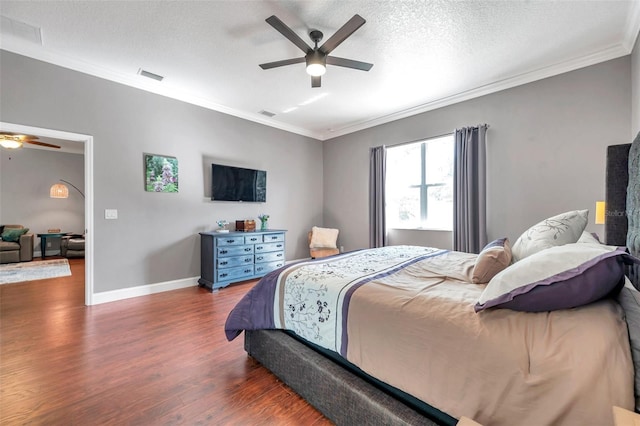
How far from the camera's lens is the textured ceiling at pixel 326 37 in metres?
2.34

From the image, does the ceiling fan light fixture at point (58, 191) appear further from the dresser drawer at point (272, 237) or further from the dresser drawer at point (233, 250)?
the dresser drawer at point (272, 237)

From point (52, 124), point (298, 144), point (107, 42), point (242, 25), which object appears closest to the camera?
point (242, 25)

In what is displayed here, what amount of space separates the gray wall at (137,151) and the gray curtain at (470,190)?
130 inches

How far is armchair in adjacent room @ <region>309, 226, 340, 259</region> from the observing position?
521 cm

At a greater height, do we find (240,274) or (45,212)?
(45,212)

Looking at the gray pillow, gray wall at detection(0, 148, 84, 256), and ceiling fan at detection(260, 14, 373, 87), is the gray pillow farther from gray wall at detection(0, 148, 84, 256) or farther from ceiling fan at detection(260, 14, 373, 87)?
gray wall at detection(0, 148, 84, 256)

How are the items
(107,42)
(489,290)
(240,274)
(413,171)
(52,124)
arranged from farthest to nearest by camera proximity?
(413,171) → (240,274) → (52,124) → (107,42) → (489,290)

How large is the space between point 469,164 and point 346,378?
11.4 feet

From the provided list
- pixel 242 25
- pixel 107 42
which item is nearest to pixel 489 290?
pixel 242 25

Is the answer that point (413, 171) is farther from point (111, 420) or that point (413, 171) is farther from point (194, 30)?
point (111, 420)

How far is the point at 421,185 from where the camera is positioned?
4586mm

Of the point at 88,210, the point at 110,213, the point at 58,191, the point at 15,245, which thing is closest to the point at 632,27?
the point at 110,213

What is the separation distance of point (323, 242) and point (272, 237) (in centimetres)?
116

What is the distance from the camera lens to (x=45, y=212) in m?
6.95
